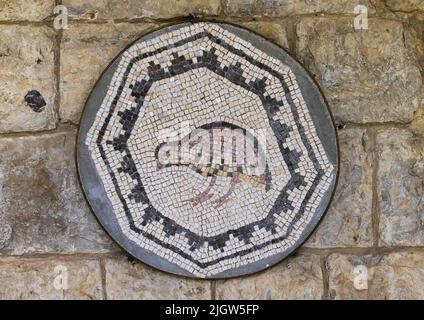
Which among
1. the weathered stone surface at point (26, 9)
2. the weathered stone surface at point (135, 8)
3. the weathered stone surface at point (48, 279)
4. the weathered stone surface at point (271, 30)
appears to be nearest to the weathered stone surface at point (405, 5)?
the weathered stone surface at point (271, 30)

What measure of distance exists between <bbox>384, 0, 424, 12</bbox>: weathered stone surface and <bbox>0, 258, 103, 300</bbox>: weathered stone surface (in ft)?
4.21

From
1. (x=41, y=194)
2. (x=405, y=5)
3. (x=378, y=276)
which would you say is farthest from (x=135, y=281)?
(x=405, y=5)

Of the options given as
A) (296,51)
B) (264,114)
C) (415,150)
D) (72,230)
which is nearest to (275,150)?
(264,114)

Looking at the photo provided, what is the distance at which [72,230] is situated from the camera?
2.04 metres

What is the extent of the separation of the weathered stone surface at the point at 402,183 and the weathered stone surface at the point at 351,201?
5cm

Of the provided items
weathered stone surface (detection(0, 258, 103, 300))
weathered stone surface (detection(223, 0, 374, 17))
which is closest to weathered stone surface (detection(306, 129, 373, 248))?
weathered stone surface (detection(223, 0, 374, 17))

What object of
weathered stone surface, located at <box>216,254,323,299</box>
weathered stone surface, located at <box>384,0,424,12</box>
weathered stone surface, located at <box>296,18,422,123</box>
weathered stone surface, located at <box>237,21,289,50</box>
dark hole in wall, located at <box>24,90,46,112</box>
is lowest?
weathered stone surface, located at <box>216,254,323,299</box>

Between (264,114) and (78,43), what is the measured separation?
0.65m

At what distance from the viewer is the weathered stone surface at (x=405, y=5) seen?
6.66 feet

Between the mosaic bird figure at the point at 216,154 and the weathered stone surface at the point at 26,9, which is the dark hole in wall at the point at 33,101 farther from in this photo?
the mosaic bird figure at the point at 216,154

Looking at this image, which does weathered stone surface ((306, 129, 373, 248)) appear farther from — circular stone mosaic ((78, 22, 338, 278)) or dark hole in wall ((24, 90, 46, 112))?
dark hole in wall ((24, 90, 46, 112))

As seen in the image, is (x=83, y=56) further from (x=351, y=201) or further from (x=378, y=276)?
(x=378, y=276)

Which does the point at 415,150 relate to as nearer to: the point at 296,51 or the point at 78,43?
the point at 296,51

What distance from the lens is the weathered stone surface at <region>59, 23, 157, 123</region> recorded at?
6.63 feet
